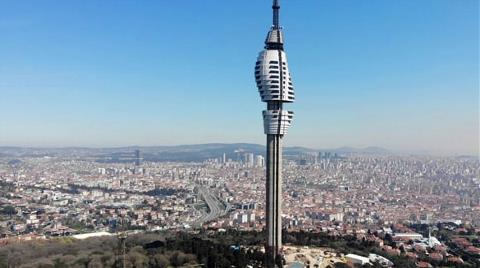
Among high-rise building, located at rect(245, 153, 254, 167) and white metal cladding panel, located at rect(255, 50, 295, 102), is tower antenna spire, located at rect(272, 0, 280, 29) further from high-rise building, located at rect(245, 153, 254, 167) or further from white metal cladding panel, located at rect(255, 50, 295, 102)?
high-rise building, located at rect(245, 153, 254, 167)

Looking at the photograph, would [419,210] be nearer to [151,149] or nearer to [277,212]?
[277,212]

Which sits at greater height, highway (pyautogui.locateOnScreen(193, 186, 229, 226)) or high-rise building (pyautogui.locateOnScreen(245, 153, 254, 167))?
high-rise building (pyautogui.locateOnScreen(245, 153, 254, 167))

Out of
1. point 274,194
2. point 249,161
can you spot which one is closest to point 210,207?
point 274,194

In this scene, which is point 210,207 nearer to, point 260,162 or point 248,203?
point 248,203

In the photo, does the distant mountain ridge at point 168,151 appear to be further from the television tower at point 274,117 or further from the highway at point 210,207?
the television tower at point 274,117

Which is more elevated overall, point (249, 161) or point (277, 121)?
point (277, 121)

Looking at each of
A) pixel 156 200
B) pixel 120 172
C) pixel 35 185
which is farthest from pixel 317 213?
pixel 120 172

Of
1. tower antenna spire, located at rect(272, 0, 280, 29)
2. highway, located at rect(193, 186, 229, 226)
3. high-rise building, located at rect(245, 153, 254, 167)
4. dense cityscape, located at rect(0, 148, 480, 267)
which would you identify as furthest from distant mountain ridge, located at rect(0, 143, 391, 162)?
tower antenna spire, located at rect(272, 0, 280, 29)


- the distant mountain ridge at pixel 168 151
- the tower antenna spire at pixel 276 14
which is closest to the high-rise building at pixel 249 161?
the distant mountain ridge at pixel 168 151
